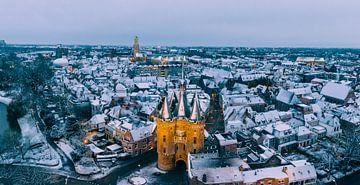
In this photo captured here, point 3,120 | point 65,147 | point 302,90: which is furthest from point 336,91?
point 3,120

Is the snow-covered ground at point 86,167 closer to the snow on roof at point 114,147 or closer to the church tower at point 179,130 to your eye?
the snow on roof at point 114,147

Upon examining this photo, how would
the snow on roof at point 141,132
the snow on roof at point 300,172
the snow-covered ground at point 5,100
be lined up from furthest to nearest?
1. the snow-covered ground at point 5,100
2. the snow on roof at point 141,132
3. the snow on roof at point 300,172

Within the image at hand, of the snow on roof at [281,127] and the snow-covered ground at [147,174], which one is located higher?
the snow on roof at [281,127]

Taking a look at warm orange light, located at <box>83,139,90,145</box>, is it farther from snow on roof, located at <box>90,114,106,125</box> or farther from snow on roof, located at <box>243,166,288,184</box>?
snow on roof, located at <box>243,166,288,184</box>

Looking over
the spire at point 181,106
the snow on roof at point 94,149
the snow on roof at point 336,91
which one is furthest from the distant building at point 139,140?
the snow on roof at point 336,91

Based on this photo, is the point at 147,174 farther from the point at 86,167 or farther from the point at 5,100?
the point at 5,100

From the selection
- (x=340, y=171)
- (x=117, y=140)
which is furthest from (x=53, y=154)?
(x=340, y=171)

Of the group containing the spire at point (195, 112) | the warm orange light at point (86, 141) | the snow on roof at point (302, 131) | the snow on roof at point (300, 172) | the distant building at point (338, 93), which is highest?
the spire at point (195, 112)
